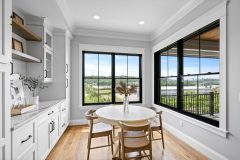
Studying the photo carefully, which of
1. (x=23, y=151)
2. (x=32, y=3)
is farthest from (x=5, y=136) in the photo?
(x=32, y=3)

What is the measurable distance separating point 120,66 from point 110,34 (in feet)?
3.42

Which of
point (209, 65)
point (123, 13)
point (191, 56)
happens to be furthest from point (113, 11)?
point (209, 65)

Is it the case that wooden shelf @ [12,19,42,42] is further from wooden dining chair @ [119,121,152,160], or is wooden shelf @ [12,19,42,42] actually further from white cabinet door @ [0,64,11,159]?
wooden dining chair @ [119,121,152,160]

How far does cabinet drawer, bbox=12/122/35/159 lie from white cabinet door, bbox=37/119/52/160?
0.21 meters

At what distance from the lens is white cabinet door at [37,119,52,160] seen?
1.94 metres

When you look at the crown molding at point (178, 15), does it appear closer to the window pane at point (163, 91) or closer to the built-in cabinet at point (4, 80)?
the window pane at point (163, 91)

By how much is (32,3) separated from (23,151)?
88.2 inches

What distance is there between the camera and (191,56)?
9.25 ft

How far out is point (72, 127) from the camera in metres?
3.71

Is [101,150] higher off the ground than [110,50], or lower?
lower

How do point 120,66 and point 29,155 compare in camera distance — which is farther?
point 120,66

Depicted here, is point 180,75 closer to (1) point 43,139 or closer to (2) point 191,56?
(2) point 191,56

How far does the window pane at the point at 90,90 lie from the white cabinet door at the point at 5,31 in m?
2.87

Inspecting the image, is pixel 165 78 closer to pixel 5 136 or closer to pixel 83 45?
pixel 83 45
